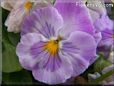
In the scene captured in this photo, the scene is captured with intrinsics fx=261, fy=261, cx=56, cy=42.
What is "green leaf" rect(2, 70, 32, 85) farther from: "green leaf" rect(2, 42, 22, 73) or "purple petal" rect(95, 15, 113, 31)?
"purple petal" rect(95, 15, 113, 31)

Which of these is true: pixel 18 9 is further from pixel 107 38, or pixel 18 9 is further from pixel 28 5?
pixel 107 38

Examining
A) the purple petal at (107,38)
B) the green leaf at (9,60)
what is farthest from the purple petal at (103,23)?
the green leaf at (9,60)

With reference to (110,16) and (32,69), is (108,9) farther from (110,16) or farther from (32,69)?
(32,69)

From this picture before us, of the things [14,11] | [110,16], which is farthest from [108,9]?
[14,11]

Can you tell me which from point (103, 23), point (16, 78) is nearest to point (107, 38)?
point (103, 23)

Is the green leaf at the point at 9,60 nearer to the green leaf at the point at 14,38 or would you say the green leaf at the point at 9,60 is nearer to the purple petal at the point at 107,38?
the green leaf at the point at 14,38

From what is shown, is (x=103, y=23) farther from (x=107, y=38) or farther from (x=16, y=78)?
(x=16, y=78)

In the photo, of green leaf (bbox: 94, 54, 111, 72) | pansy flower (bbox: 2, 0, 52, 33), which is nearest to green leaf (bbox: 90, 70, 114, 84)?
green leaf (bbox: 94, 54, 111, 72)
